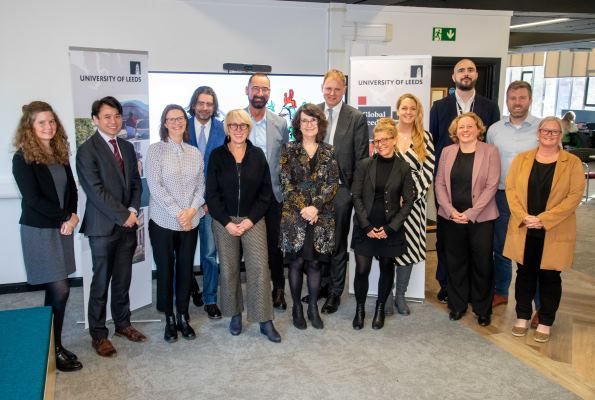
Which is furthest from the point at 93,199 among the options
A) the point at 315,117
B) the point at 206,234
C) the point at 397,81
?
the point at 397,81

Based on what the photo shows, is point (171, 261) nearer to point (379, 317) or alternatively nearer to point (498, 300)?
point (379, 317)

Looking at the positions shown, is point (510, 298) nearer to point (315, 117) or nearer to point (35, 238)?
point (315, 117)

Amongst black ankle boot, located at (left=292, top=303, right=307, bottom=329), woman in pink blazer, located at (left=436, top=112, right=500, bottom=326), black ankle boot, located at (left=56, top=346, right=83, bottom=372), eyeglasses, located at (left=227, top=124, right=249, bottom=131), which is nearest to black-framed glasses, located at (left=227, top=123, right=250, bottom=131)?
eyeglasses, located at (left=227, top=124, right=249, bottom=131)

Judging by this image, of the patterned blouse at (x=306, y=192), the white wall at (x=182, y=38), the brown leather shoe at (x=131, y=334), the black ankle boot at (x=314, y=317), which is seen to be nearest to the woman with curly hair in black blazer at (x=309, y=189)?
the patterned blouse at (x=306, y=192)

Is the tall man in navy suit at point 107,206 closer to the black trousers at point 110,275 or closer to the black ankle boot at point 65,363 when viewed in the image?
the black trousers at point 110,275

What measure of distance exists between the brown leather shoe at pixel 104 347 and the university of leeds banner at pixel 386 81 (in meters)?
2.01

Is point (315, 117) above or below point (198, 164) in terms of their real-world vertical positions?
Answer: above

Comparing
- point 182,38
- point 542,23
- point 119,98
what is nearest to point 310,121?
point 119,98

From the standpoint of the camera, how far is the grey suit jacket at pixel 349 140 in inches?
150

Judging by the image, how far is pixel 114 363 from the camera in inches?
126

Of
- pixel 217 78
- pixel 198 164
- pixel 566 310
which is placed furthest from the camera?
pixel 217 78

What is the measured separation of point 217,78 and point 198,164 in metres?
1.59

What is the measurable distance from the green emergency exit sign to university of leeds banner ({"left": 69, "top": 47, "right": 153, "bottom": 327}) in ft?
11.3

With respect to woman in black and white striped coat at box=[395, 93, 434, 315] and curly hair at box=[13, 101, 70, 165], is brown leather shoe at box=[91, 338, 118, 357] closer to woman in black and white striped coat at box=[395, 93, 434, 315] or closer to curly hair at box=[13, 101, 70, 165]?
curly hair at box=[13, 101, 70, 165]
